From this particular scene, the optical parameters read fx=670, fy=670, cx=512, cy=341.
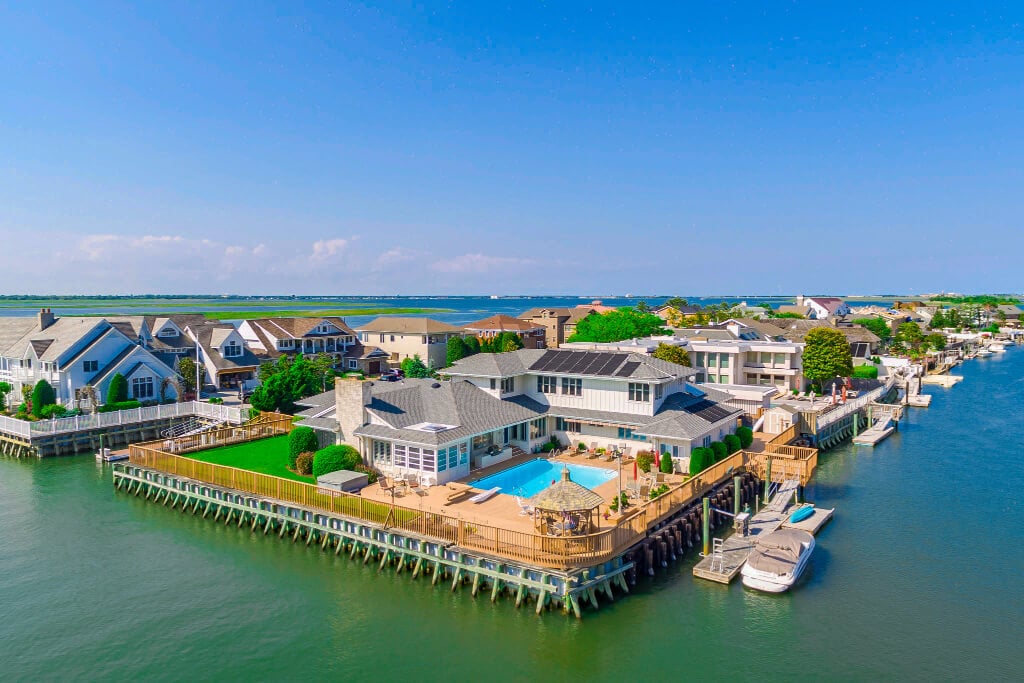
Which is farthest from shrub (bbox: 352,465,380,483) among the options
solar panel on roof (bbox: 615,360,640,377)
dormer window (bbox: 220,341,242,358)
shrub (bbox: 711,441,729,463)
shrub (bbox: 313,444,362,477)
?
dormer window (bbox: 220,341,242,358)

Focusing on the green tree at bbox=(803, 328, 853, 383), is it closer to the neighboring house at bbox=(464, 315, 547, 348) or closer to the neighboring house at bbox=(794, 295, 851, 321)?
the neighboring house at bbox=(464, 315, 547, 348)

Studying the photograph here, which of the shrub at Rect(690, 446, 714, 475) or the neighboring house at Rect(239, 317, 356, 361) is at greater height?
the neighboring house at Rect(239, 317, 356, 361)

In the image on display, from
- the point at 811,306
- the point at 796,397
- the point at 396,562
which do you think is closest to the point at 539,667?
the point at 396,562

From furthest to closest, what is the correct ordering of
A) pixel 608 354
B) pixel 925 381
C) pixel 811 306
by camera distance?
pixel 811 306, pixel 925 381, pixel 608 354

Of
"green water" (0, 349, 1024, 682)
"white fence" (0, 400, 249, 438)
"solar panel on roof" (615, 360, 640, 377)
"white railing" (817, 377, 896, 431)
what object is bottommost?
"green water" (0, 349, 1024, 682)

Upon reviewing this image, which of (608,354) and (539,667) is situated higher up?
(608,354)

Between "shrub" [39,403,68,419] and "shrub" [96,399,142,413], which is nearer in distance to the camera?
"shrub" [39,403,68,419]

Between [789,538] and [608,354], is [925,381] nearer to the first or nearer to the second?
[608,354]

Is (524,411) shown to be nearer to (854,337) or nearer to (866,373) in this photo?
(866,373)
